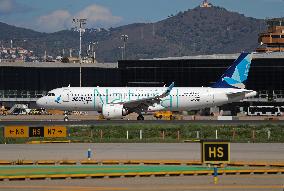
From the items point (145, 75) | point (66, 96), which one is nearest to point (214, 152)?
point (66, 96)

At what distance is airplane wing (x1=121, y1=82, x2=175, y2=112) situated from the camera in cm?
8488

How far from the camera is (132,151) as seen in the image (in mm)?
46750

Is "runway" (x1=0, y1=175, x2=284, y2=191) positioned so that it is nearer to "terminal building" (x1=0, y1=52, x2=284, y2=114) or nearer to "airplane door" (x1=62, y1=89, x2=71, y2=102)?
"airplane door" (x1=62, y1=89, x2=71, y2=102)

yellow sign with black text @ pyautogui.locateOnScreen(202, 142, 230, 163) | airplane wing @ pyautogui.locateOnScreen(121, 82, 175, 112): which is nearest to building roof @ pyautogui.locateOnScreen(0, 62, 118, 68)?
airplane wing @ pyautogui.locateOnScreen(121, 82, 175, 112)

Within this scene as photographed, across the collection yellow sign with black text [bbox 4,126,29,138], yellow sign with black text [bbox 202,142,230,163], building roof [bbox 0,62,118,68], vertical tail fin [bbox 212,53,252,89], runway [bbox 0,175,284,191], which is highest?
building roof [bbox 0,62,118,68]

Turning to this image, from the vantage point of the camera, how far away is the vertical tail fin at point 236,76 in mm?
91887

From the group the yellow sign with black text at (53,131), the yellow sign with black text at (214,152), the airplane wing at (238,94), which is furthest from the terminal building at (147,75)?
the yellow sign with black text at (214,152)

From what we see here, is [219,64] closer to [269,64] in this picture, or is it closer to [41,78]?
[269,64]

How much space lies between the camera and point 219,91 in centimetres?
8994

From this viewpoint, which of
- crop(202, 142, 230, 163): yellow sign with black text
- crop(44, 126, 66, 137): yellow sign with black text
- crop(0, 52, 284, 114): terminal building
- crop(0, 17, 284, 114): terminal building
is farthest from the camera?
crop(0, 52, 284, 114): terminal building

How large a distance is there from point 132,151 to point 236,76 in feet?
159

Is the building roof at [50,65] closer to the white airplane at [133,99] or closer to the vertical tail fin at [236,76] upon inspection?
the vertical tail fin at [236,76]

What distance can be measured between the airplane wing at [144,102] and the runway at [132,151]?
31.8m

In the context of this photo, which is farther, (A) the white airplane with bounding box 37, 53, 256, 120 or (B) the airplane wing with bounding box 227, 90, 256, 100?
(B) the airplane wing with bounding box 227, 90, 256, 100
